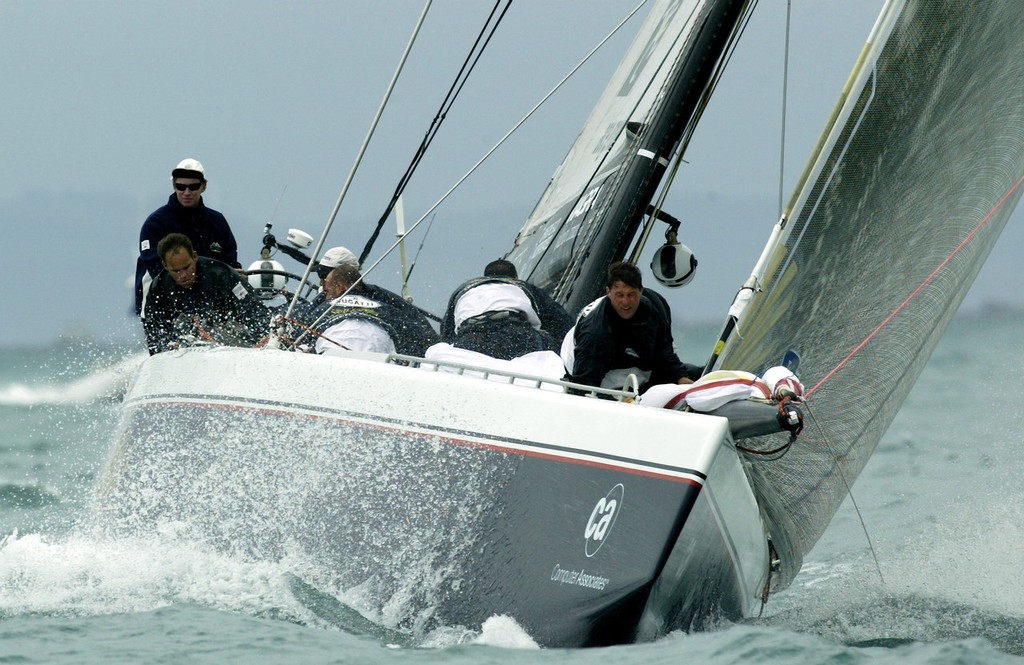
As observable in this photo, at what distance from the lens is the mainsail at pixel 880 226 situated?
552cm

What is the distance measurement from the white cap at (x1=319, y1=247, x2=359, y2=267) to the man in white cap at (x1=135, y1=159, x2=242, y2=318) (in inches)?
15.9

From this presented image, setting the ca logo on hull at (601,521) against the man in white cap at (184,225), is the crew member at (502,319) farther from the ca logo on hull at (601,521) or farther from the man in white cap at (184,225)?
the ca logo on hull at (601,521)

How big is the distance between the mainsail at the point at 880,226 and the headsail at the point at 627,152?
1.43 m

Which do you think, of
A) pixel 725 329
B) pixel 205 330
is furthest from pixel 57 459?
pixel 725 329

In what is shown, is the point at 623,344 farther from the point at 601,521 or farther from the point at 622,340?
the point at 601,521

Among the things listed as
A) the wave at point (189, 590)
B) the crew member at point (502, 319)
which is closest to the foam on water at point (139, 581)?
the wave at point (189, 590)

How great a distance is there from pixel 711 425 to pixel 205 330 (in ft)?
7.32

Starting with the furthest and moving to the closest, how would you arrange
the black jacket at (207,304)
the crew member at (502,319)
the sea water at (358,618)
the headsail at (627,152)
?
the headsail at (627,152)
the black jacket at (207,304)
the crew member at (502,319)
the sea water at (358,618)

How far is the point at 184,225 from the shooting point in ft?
22.4

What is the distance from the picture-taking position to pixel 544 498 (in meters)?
4.42

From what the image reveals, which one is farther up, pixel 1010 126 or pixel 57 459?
pixel 1010 126

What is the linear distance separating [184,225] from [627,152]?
6.85 ft

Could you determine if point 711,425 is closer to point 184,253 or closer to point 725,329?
point 725,329

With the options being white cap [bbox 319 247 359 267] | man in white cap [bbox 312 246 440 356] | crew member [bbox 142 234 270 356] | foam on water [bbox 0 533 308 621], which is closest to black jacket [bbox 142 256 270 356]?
crew member [bbox 142 234 270 356]
